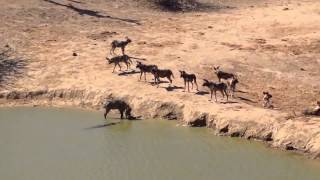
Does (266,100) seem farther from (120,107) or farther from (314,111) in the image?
(120,107)

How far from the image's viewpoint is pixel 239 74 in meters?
30.2

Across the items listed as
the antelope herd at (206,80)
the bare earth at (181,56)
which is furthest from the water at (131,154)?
the antelope herd at (206,80)

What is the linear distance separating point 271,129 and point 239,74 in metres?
6.59

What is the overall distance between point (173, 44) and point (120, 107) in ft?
29.9

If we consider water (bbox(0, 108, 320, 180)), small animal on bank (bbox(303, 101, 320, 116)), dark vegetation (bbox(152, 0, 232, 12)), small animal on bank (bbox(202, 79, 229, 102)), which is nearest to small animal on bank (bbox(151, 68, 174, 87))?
small animal on bank (bbox(202, 79, 229, 102))

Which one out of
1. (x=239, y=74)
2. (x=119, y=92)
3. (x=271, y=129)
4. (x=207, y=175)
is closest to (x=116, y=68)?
(x=119, y=92)

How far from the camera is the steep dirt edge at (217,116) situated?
2311 cm

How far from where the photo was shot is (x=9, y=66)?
31578 mm

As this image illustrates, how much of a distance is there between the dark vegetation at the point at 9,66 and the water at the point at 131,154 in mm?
4195

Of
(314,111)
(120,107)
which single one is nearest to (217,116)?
(314,111)

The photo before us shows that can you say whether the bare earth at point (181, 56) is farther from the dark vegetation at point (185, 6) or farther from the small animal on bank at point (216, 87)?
the dark vegetation at point (185, 6)

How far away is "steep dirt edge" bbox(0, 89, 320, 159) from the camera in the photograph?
75.8 feet

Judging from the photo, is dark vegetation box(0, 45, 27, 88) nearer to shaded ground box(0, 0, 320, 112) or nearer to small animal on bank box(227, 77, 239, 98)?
shaded ground box(0, 0, 320, 112)

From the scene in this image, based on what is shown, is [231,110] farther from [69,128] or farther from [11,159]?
[11,159]
